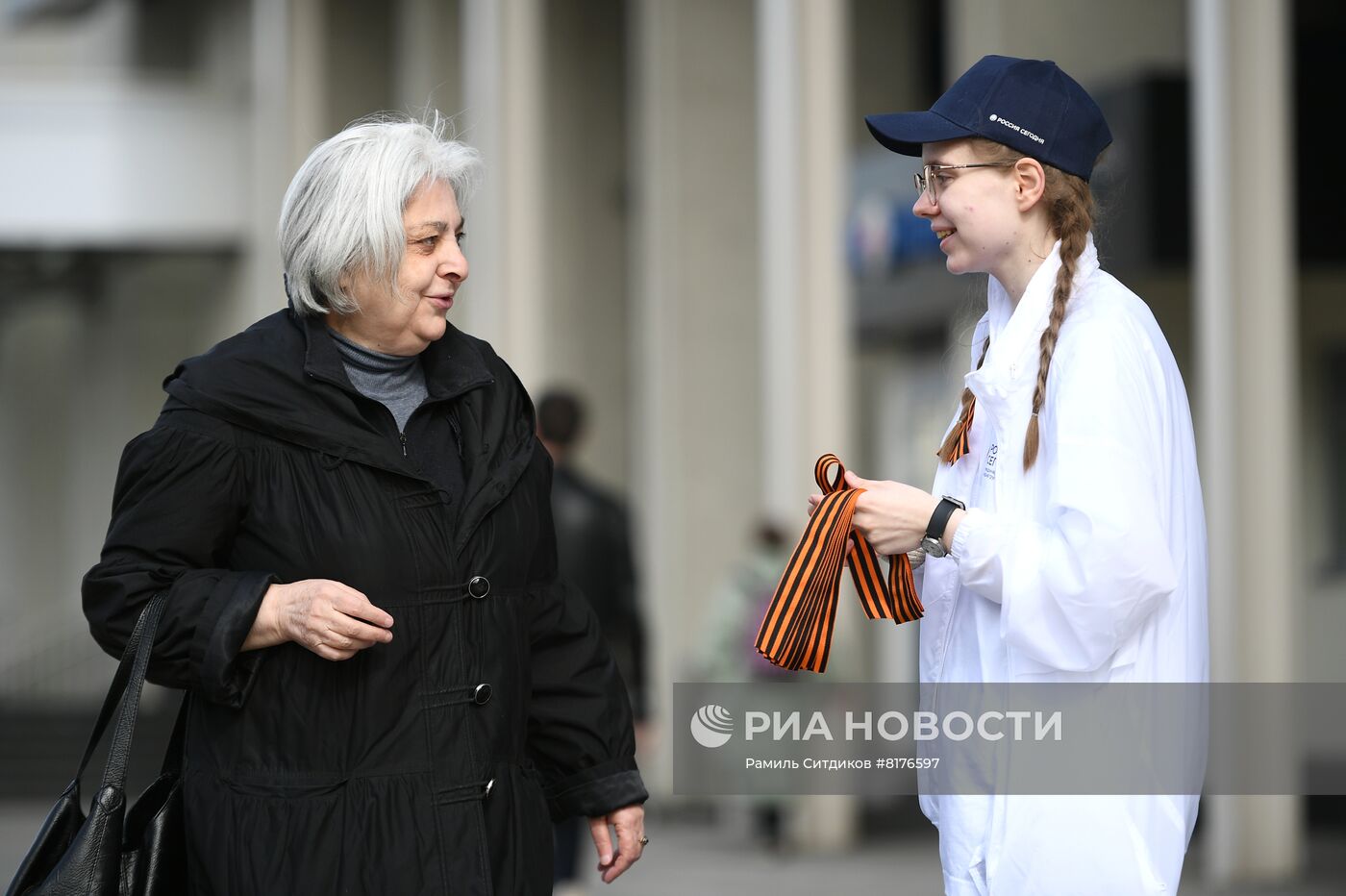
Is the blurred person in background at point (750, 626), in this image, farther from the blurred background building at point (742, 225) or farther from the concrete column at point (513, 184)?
the concrete column at point (513, 184)

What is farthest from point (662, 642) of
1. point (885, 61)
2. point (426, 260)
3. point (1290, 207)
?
point (426, 260)

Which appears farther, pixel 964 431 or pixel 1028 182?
pixel 964 431

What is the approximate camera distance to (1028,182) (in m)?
2.77

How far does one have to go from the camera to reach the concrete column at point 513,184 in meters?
12.1

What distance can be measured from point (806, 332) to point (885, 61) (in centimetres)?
327

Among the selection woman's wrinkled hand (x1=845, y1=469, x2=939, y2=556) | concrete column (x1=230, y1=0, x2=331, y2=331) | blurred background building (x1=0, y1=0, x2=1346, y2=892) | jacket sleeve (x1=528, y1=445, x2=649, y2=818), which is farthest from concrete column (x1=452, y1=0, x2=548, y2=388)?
woman's wrinkled hand (x1=845, y1=469, x2=939, y2=556)

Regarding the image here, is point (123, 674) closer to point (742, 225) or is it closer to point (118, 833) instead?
point (118, 833)

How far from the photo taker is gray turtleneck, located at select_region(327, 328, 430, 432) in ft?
10.2

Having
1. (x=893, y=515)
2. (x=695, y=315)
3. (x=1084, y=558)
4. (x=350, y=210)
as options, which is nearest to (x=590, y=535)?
(x=350, y=210)

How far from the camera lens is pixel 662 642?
38.7ft

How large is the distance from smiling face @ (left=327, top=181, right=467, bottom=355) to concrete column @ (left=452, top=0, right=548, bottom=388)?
889cm

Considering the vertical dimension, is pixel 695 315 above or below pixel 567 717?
above

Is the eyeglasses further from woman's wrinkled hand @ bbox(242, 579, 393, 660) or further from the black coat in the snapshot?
woman's wrinkled hand @ bbox(242, 579, 393, 660)

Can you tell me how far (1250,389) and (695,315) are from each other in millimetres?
4429
